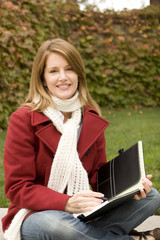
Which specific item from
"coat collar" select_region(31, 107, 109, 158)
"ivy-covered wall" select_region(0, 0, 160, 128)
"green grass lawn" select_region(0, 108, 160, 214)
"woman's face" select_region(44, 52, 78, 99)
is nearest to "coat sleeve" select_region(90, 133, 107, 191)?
"coat collar" select_region(31, 107, 109, 158)

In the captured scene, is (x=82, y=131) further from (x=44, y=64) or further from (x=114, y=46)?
(x=114, y=46)

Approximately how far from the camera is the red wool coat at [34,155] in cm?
164

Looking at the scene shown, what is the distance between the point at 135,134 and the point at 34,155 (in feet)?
11.7

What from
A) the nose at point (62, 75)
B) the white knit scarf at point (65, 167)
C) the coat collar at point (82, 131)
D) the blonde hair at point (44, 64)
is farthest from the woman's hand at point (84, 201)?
the nose at point (62, 75)

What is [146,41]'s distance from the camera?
812 centimetres

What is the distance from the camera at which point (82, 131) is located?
6.26 feet

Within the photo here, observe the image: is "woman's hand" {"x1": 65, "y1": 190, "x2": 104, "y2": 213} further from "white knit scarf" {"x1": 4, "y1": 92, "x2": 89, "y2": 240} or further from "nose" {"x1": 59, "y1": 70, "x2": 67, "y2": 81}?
"nose" {"x1": 59, "y1": 70, "x2": 67, "y2": 81}

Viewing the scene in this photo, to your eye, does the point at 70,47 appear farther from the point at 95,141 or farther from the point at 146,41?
A: the point at 146,41

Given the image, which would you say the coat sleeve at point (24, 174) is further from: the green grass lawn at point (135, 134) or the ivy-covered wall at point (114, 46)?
the ivy-covered wall at point (114, 46)

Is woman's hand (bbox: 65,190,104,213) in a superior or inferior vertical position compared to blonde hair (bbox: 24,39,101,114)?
inferior

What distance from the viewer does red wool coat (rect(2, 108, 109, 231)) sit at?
164 centimetres

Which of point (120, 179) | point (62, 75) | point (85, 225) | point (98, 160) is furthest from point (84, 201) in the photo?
point (62, 75)

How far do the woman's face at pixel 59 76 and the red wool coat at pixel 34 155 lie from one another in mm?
171

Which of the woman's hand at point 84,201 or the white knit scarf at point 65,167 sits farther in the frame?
the white knit scarf at point 65,167
